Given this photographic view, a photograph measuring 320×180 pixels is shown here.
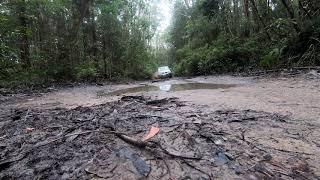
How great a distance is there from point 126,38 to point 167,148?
743 inches

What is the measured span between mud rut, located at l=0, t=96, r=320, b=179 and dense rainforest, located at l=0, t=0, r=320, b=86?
6.55 metres

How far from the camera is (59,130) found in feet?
10.3

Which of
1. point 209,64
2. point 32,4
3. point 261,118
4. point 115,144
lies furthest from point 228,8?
point 115,144

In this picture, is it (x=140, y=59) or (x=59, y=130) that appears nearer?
(x=59, y=130)

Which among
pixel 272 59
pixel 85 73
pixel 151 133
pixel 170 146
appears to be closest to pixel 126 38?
pixel 85 73

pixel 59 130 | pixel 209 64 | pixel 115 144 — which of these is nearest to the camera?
pixel 115 144

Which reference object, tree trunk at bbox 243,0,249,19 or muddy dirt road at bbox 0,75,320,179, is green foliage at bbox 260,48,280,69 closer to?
tree trunk at bbox 243,0,249,19

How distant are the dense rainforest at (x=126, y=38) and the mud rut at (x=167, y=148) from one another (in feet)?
21.5

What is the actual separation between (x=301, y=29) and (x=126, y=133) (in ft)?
34.3

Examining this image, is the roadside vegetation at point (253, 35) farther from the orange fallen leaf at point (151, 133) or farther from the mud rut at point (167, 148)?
the orange fallen leaf at point (151, 133)

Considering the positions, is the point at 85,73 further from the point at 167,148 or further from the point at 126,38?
the point at 167,148

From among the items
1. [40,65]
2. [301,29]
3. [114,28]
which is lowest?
[40,65]

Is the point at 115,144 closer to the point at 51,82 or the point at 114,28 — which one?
the point at 51,82

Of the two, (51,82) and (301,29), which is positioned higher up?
(301,29)
